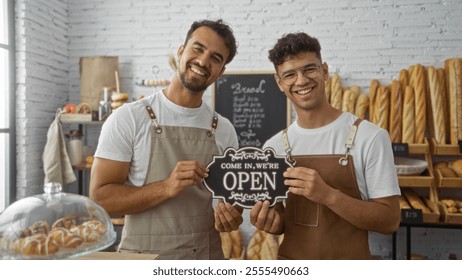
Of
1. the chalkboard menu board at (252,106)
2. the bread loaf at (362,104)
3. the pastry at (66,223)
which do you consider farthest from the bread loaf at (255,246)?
the pastry at (66,223)

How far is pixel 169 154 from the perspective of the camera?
44.3 inches

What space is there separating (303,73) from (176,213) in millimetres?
560

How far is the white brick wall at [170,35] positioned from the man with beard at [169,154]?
0.34 metres

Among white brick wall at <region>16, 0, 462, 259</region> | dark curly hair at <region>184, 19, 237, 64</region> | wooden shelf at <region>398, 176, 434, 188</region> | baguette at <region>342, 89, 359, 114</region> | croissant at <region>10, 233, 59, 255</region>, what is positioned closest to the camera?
croissant at <region>10, 233, 59, 255</region>

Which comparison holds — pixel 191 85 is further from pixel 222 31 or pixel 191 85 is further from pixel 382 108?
pixel 382 108

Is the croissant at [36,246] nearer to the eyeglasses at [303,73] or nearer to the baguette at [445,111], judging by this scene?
the eyeglasses at [303,73]

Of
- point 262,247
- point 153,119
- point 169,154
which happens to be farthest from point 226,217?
point 262,247

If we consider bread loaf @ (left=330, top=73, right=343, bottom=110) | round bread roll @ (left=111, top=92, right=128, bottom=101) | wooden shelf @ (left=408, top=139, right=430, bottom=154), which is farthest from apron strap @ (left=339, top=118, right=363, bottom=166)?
round bread roll @ (left=111, top=92, right=128, bottom=101)

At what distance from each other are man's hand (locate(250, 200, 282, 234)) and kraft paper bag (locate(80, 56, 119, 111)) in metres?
0.91

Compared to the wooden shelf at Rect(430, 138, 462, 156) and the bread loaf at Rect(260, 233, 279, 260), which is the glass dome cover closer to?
the bread loaf at Rect(260, 233, 279, 260)

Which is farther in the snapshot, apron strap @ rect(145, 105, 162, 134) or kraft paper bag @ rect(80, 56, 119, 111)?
kraft paper bag @ rect(80, 56, 119, 111)

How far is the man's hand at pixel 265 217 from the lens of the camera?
103 cm

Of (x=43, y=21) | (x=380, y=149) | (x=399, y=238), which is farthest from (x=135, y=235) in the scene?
(x=399, y=238)

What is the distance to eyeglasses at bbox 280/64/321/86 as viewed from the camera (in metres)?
1.04
